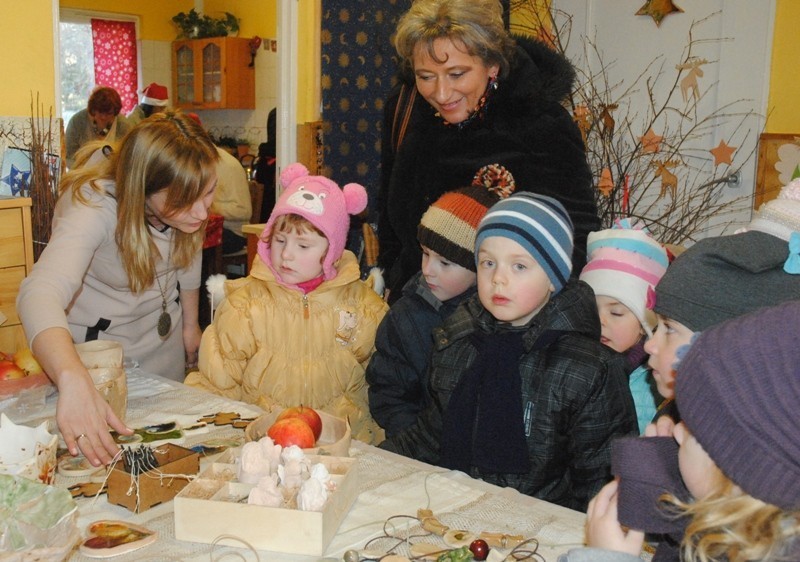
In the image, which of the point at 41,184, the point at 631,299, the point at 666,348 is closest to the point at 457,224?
the point at 631,299

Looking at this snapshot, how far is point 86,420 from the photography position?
1.48 metres

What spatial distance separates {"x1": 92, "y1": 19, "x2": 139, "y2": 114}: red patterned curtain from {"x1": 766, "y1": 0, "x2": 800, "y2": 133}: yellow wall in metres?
6.62

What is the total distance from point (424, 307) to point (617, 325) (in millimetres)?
500

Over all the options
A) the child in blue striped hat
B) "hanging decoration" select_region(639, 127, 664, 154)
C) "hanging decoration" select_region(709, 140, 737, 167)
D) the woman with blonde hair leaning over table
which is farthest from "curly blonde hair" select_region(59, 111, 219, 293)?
"hanging decoration" select_region(709, 140, 737, 167)

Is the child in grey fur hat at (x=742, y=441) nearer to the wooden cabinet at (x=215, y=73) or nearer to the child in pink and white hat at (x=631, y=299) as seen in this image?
the child in pink and white hat at (x=631, y=299)

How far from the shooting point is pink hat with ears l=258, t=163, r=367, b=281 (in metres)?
2.15

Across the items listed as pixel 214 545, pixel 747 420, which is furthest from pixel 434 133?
pixel 747 420

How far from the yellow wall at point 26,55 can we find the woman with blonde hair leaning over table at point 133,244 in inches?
62.4

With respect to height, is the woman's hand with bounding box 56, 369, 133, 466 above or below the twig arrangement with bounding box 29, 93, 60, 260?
below

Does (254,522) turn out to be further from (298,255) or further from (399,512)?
(298,255)

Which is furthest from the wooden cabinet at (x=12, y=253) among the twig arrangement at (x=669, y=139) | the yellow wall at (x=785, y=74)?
the yellow wall at (x=785, y=74)

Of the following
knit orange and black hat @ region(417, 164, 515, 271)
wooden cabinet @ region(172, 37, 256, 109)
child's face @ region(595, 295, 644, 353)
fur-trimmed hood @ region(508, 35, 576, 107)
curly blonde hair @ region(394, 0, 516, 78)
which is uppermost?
wooden cabinet @ region(172, 37, 256, 109)

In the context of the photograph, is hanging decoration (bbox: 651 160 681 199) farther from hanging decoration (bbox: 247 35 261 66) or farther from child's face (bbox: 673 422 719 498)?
hanging decoration (bbox: 247 35 261 66)

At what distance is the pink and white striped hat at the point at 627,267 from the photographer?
196 cm
